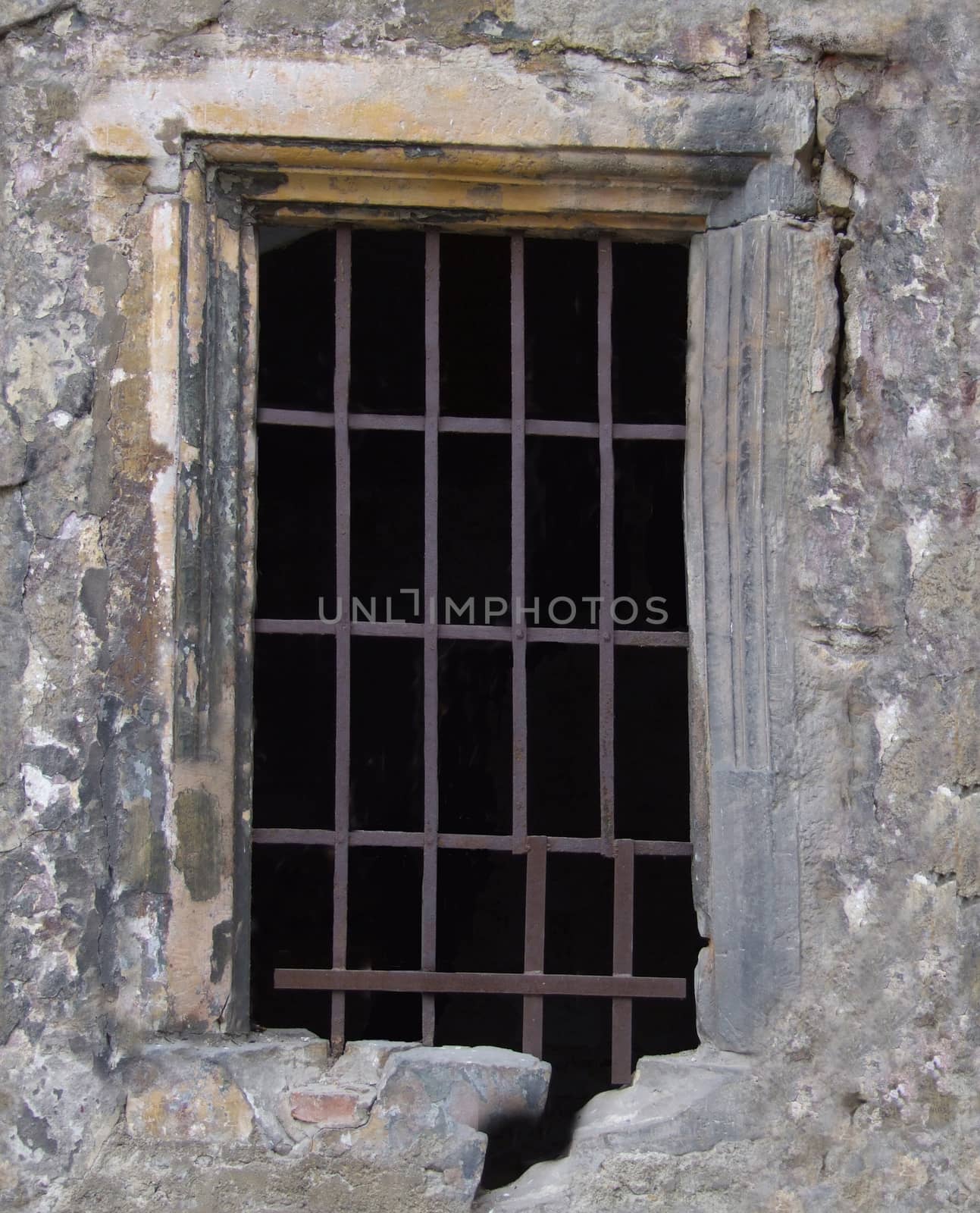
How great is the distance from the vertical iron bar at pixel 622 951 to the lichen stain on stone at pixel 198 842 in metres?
0.88

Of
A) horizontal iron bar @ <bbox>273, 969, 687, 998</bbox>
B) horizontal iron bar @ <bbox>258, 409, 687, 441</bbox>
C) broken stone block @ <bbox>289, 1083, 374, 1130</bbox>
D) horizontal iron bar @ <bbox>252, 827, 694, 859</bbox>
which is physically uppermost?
horizontal iron bar @ <bbox>258, 409, 687, 441</bbox>

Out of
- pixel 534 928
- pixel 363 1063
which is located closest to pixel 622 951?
pixel 534 928

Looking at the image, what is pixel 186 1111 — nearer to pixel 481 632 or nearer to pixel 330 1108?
pixel 330 1108

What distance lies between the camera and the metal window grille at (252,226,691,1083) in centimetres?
256

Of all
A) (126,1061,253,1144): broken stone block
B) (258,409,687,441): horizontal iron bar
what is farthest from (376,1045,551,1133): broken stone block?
(258,409,687,441): horizontal iron bar

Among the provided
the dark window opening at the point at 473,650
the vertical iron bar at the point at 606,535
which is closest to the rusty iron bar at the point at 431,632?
the vertical iron bar at the point at 606,535

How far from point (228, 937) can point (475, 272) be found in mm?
4217

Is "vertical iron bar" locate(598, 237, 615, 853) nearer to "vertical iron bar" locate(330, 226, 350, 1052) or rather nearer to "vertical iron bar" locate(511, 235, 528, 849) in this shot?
"vertical iron bar" locate(511, 235, 528, 849)

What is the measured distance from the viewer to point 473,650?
20.1 feet

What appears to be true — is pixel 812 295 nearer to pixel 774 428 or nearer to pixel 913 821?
pixel 774 428

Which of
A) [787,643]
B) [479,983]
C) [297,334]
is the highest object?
[297,334]

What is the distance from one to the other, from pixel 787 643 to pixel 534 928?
853 millimetres

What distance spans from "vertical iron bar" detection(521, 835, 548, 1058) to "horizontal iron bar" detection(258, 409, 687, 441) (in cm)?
93

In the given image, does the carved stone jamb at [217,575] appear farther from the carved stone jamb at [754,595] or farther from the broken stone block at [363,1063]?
the carved stone jamb at [754,595]
